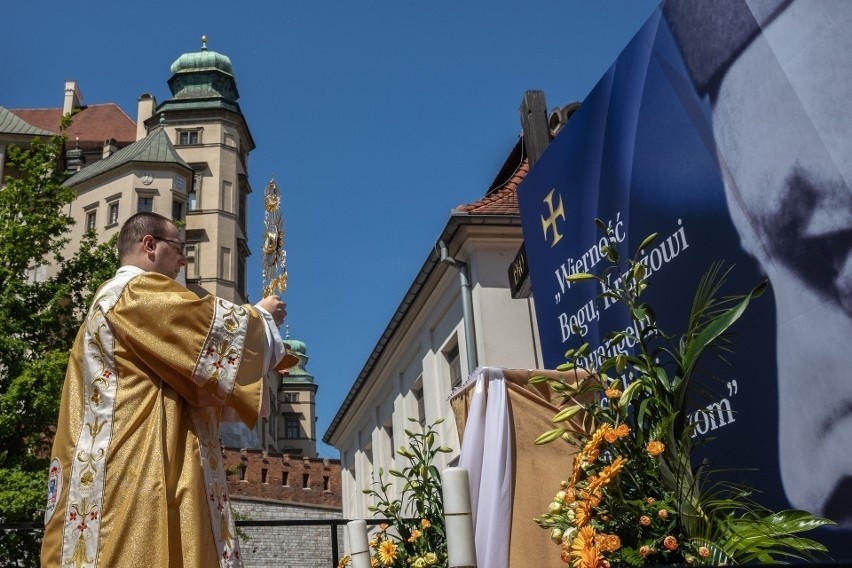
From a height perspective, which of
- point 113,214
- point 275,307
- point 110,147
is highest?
point 110,147

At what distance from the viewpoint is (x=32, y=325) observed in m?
19.4

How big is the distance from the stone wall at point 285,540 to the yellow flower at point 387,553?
1480 inches

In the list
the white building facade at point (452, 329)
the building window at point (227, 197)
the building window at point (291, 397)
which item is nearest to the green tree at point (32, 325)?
the white building facade at point (452, 329)

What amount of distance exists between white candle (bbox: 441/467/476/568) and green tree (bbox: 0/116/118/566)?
50.9 feet

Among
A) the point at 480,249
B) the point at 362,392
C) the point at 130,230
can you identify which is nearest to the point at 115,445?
the point at 130,230

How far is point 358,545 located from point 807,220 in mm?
2816

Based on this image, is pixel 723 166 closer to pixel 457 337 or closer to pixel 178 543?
pixel 178 543

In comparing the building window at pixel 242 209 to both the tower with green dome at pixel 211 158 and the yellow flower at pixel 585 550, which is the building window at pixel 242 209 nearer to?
the tower with green dome at pixel 211 158

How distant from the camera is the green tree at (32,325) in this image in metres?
17.3

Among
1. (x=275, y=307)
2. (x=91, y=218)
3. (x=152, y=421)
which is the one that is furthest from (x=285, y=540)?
(x=152, y=421)

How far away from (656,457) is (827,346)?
1.54 metres

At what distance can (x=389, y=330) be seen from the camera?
20.1 metres

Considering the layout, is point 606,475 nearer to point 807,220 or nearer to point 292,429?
point 807,220

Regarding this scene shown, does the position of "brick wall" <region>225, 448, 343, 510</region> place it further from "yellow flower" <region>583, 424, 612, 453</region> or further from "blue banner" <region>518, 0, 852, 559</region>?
"yellow flower" <region>583, 424, 612, 453</region>
